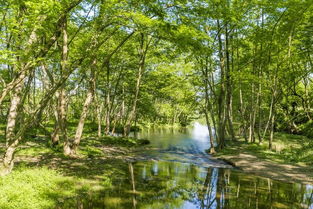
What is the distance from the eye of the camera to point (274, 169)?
16.0 meters

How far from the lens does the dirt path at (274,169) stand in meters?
14.0

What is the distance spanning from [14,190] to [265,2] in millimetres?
20658

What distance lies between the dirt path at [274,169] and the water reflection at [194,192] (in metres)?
1.20

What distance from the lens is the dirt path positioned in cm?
1397

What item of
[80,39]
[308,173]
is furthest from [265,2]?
[80,39]

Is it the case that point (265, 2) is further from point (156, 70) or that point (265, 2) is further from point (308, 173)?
point (156, 70)

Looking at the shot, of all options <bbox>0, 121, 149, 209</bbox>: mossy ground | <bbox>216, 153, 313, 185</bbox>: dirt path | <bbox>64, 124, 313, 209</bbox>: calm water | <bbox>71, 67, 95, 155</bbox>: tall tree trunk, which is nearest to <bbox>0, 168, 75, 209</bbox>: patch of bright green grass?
<bbox>0, 121, 149, 209</bbox>: mossy ground

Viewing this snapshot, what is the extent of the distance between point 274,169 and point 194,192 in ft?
26.9

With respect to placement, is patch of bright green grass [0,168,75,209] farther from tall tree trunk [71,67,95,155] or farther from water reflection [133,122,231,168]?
water reflection [133,122,231,168]

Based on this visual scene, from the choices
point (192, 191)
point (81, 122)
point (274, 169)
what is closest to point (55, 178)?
point (192, 191)

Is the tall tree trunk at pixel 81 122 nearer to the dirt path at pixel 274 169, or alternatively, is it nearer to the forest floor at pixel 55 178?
the forest floor at pixel 55 178

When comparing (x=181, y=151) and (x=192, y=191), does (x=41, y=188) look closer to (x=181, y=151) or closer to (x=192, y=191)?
(x=192, y=191)

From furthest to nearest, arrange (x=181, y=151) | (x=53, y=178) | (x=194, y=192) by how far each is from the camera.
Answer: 1. (x=181, y=151)
2. (x=194, y=192)
3. (x=53, y=178)

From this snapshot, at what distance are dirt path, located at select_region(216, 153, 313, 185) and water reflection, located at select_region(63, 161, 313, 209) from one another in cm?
120
